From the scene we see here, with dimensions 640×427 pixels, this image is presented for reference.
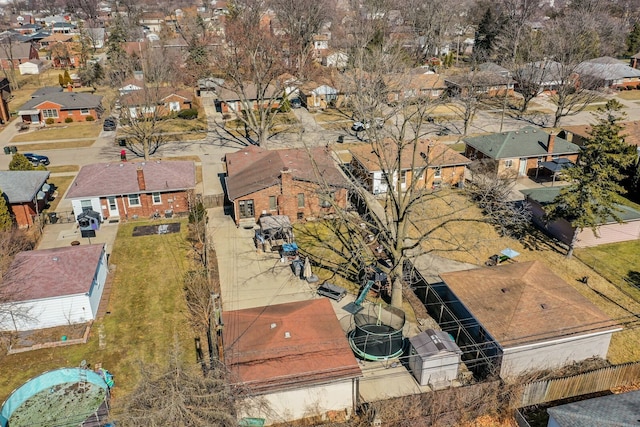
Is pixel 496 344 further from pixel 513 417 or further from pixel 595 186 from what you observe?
pixel 595 186

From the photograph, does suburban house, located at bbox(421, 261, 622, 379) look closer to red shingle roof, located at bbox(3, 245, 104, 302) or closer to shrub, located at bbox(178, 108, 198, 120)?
red shingle roof, located at bbox(3, 245, 104, 302)

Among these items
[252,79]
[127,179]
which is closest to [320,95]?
[252,79]

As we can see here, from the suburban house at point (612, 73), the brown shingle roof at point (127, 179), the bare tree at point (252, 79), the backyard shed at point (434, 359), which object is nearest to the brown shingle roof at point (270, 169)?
the brown shingle roof at point (127, 179)

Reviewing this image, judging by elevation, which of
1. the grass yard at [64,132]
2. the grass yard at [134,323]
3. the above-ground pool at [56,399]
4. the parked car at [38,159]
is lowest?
the grass yard at [134,323]

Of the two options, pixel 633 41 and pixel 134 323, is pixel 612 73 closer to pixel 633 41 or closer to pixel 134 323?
pixel 633 41

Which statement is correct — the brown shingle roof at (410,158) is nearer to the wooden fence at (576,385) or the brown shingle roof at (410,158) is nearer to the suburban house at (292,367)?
the suburban house at (292,367)

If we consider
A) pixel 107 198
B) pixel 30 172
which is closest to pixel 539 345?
pixel 107 198
